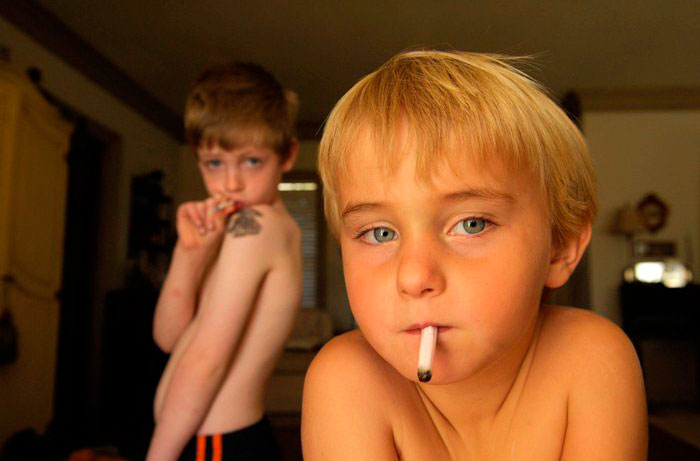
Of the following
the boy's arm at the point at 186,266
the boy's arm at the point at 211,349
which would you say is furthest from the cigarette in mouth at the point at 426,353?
the boy's arm at the point at 186,266

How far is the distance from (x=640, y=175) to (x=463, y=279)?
620cm

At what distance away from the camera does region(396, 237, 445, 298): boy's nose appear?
0.51 meters

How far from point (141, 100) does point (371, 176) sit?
18.3ft

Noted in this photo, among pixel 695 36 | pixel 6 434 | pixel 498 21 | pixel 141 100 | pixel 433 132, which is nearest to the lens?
pixel 433 132

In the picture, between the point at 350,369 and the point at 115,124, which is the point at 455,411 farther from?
the point at 115,124

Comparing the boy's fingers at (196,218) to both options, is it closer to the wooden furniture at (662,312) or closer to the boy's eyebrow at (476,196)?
the boy's eyebrow at (476,196)

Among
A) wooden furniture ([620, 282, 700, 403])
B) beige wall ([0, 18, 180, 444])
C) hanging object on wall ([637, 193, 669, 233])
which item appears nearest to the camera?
beige wall ([0, 18, 180, 444])

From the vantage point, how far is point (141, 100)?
220 inches

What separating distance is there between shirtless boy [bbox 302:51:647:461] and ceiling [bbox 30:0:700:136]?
11.7 feet

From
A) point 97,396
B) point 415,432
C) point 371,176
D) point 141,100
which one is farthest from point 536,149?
point 141,100

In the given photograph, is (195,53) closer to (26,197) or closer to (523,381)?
(26,197)

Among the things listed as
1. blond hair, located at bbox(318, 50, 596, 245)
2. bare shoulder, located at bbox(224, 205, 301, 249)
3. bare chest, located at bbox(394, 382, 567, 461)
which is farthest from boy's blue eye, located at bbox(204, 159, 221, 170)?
bare chest, located at bbox(394, 382, 567, 461)

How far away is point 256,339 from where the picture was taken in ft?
3.32

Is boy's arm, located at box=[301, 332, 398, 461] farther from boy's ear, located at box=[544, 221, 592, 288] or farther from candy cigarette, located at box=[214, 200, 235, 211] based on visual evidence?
candy cigarette, located at box=[214, 200, 235, 211]
